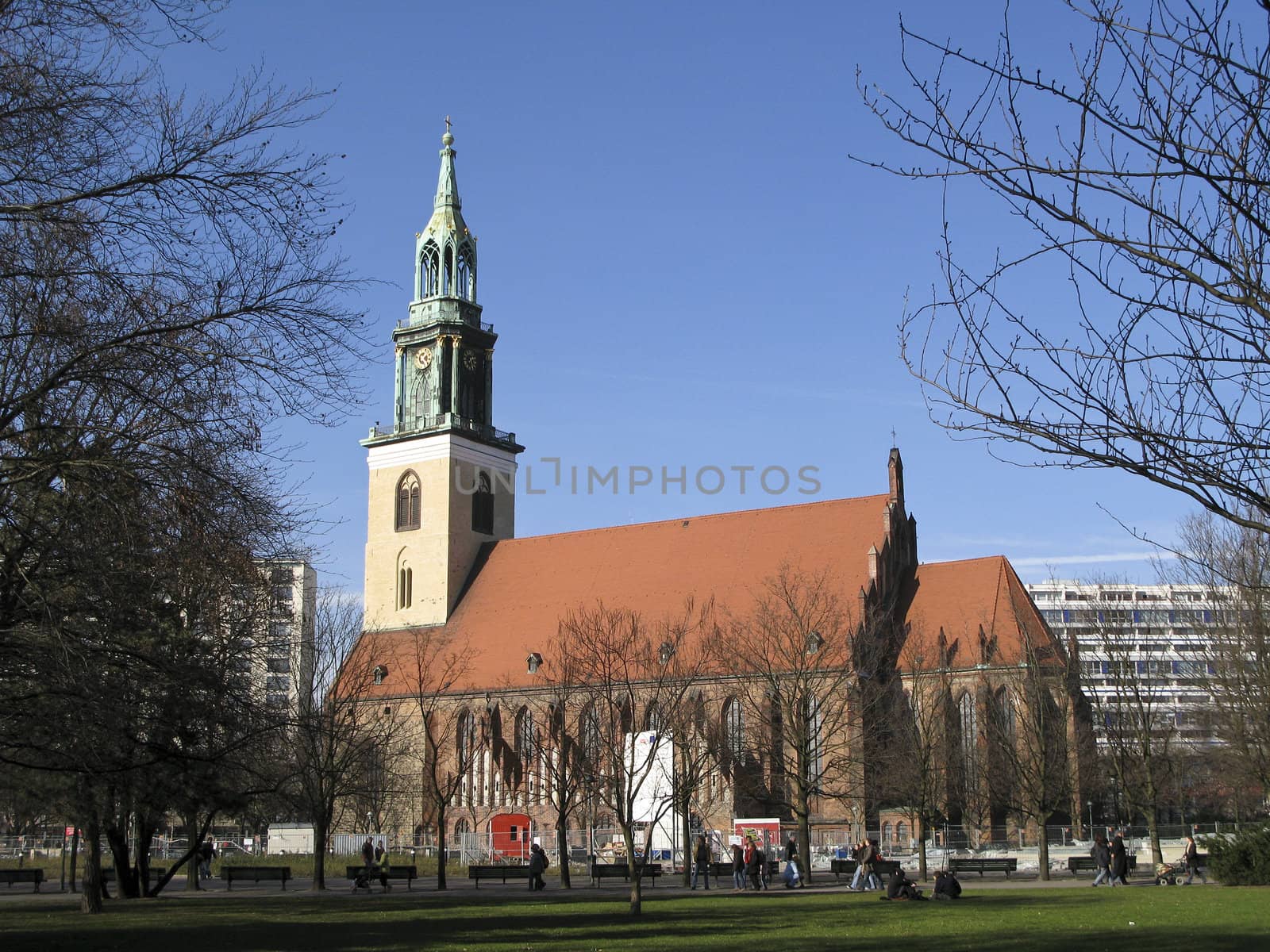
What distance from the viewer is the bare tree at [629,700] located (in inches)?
1436

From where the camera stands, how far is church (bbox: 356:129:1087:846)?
51219 millimetres

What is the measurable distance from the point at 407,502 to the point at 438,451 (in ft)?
11.1

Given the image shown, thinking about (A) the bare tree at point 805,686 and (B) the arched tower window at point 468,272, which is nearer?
(A) the bare tree at point 805,686

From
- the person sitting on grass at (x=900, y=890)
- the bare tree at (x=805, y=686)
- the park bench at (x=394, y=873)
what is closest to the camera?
the person sitting on grass at (x=900, y=890)

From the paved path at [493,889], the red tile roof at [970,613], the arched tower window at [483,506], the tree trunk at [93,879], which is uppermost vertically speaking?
the arched tower window at [483,506]

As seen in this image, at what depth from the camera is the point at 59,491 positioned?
14406 millimetres

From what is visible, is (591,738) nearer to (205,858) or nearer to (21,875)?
(205,858)

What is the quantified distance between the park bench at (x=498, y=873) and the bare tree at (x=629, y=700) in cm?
344

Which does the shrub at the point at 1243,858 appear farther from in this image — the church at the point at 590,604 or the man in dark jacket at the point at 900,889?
the church at the point at 590,604

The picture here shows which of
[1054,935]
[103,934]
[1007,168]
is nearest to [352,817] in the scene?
[103,934]

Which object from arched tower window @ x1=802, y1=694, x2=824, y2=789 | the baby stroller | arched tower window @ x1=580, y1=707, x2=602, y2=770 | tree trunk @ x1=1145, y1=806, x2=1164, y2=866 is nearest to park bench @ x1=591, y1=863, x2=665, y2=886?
arched tower window @ x1=580, y1=707, x2=602, y2=770

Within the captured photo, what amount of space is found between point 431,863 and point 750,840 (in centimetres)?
2318

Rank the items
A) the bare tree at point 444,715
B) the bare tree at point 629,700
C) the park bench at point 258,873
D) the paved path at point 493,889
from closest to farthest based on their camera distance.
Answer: the paved path at point 493,889, the bare tree at point 629,700, the park bench at point 258,873, the bare tree at point 444,715

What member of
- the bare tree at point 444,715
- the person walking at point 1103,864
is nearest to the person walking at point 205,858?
the bare tree at point 444,715
